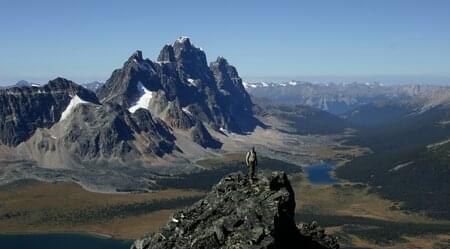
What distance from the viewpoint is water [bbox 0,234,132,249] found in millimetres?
166625

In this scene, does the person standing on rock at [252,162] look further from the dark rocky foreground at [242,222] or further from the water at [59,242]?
the water at [59,242]

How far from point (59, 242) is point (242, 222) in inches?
5320

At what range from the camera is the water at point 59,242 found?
6560 inches

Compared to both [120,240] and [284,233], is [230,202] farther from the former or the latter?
[120,240]

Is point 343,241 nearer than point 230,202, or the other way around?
point 230,202

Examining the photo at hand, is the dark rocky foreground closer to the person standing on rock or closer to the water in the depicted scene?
the person standing on rock

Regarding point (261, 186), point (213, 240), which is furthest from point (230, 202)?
point (213, 240)

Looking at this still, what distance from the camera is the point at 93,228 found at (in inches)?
7475

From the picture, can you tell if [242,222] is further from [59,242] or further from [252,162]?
[59,242]

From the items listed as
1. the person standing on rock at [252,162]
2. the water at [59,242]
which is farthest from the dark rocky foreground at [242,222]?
the water at [59,242]

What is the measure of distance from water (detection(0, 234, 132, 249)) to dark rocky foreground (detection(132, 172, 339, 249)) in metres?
114

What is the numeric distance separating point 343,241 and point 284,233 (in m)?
117

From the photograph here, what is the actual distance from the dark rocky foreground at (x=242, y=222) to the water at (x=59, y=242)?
114m

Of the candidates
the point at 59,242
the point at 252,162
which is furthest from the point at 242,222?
the point at 59,242
